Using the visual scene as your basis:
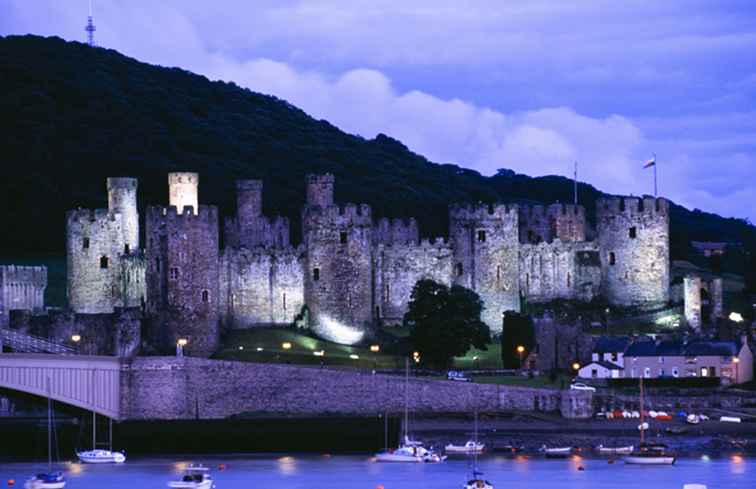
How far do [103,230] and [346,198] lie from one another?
46463mm

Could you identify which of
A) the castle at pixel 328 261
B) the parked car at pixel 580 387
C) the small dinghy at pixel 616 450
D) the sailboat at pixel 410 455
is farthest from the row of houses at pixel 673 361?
the sailboat at pixel 410 455

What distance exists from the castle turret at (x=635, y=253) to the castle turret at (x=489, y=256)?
4144 mm

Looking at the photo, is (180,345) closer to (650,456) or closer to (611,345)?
(611,345)

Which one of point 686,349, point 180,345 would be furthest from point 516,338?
point 180,345

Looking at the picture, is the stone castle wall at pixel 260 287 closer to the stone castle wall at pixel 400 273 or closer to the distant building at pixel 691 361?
the stone castle wall at pixel 400 273

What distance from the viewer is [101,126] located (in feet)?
488

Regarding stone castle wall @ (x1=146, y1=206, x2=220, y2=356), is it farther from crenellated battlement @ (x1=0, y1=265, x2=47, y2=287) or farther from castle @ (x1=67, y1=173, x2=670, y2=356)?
crenellated battlement @ (x1=0, y1=265, x2=47, y2=287)

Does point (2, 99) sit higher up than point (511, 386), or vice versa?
point (2, 99)

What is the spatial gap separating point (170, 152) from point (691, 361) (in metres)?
60.5

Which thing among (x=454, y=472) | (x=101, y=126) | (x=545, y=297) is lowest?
(x=454, y=472)

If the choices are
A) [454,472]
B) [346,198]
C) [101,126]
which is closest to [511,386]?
[454,472]

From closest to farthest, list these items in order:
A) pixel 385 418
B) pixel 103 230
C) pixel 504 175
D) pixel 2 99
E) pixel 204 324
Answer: pixel 385 418 → pixel 204 324 → pixel 103 230 → pixel 2 99 → pixel 504 175

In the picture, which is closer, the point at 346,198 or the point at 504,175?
the point at 346,198

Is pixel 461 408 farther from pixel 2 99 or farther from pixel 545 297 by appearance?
pixel 2 99
